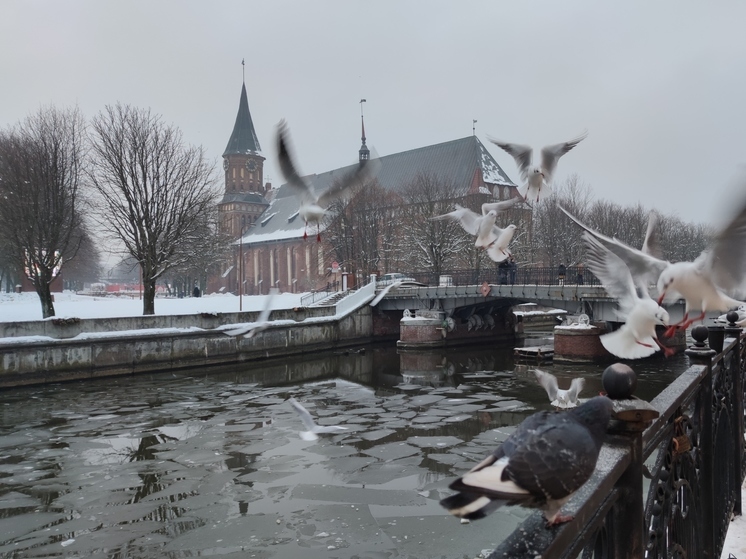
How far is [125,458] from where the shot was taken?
12.4 m

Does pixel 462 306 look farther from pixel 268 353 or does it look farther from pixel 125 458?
pixel 125 458

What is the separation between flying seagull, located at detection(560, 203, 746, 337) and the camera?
2912 millimetres

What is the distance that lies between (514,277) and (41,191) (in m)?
24.6

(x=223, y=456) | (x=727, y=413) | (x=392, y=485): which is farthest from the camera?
(x=223, y=456)

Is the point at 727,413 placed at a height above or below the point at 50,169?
below

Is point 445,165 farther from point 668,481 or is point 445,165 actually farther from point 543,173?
point 668,481

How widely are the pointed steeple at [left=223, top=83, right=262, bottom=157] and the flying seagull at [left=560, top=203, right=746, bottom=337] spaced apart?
69658 mm

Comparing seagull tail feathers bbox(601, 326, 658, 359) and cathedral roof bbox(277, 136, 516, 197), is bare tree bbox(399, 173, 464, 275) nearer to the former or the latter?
cathedral roof bbox(277, 136, 516, 197)

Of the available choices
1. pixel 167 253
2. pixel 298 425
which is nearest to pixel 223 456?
pixel 298 425

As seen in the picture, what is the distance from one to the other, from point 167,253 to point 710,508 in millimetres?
31122

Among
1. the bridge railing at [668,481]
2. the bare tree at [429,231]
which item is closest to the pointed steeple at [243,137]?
the bare tree at [429,231]

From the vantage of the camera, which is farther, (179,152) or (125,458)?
(179,152)

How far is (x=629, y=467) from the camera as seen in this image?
6.00 feet

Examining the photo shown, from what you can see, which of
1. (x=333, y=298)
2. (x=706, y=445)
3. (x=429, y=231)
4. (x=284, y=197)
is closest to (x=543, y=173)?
(x=706, y=445)
